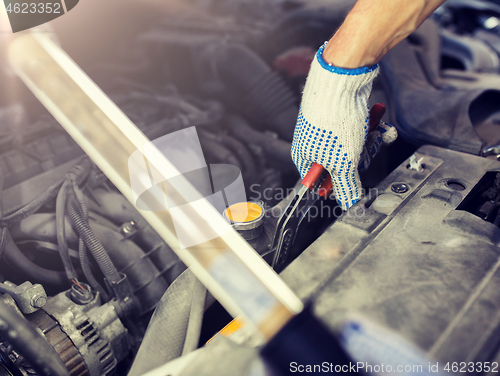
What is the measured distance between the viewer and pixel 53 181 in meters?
1.28

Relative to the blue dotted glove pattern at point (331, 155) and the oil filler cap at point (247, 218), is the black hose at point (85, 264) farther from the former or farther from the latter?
the blue dotted glove pattern at point (331, 155)

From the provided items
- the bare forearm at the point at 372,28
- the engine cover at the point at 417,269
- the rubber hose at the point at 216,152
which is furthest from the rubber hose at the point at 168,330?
the rubber hose at the point at 216,152

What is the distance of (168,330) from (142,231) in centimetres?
54

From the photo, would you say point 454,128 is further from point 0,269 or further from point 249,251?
point 0,269

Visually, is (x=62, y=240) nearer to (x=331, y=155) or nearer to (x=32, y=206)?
(x=32, y=206)

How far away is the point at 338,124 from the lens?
103 cm

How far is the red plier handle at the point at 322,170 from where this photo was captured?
104 cm

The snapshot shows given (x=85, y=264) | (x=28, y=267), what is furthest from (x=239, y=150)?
(x=28, y=267)

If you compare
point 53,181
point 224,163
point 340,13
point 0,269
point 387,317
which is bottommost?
point 224,163

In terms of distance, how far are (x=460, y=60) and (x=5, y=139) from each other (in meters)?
2.90

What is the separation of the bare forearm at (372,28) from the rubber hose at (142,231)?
34.1 inches

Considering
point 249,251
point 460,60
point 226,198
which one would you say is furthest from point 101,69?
point 460,60

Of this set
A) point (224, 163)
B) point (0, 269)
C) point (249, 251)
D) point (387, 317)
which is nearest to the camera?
point (387, 317)

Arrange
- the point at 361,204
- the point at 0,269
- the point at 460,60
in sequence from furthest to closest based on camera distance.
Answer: the point at 460,60
the point at 0,269
the point at 361,204
